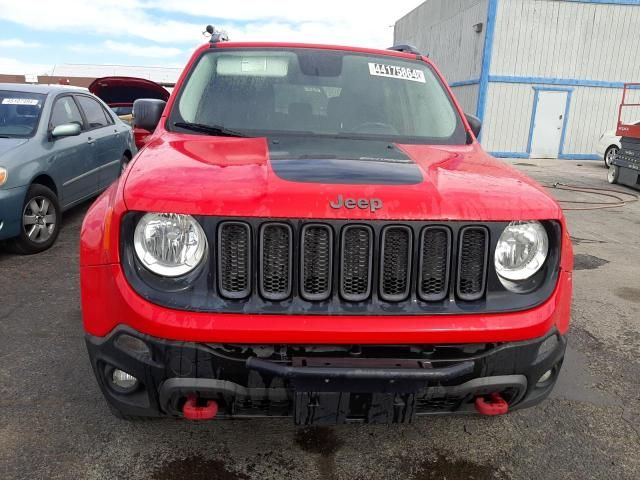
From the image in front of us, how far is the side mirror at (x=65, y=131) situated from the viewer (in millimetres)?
5434

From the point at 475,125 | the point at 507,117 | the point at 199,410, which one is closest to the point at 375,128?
the point at 475,125

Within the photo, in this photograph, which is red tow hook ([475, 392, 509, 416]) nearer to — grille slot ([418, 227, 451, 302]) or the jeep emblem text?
grille slot ([418, 227, 451, 302])

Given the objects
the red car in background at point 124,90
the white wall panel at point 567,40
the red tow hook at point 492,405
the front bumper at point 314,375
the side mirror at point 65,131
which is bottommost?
the red tow hook at point 492,405

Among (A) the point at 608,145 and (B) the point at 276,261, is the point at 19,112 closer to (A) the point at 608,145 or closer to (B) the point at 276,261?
(B) the point at 276,261

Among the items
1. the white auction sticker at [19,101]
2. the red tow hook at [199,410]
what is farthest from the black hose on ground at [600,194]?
the red tow hook at [199,410]

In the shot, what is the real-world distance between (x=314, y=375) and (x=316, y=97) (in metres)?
1.83

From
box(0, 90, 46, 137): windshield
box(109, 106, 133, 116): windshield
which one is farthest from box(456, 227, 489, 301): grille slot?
box(109, 106, 133, 116): windshield

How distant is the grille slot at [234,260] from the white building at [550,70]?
1803 centimetres

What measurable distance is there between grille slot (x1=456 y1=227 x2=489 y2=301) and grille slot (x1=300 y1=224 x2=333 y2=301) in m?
0.47

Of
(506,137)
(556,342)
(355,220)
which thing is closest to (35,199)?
(355,220)

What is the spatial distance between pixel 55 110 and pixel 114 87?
4.26 m

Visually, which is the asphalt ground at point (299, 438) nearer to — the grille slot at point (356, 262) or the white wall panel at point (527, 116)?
the grille slot at point (356, 262)

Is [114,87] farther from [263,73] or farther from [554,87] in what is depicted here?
[554,87]

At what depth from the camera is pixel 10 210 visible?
15.9ft
